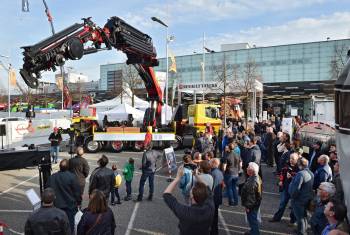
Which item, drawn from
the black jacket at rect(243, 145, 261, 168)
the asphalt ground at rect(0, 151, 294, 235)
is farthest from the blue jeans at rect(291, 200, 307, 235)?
the black jacket at rect(243, 145, 261, 168)

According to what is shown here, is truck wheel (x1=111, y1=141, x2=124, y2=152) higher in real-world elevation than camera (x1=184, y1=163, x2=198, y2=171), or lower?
lower

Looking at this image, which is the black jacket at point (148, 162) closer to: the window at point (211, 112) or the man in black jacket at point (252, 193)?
the man in black jacket at point (252, 193)

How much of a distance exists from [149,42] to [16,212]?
36.3 ft

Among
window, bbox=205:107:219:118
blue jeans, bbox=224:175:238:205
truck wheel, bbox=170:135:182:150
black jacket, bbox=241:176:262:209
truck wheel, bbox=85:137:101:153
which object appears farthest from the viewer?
window, bbox=205:107:219:118

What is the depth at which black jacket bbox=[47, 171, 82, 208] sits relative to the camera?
21.7 feet

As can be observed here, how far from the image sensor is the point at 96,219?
176 inches

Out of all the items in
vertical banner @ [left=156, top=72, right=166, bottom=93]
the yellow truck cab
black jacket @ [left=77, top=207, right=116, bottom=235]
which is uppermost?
vertical banner @ [left=156, top=72, right=166, bottom=93]

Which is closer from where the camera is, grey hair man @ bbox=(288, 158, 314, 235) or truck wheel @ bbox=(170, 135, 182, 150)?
grey hair man @ bbox=(288, 158, 314, 235)

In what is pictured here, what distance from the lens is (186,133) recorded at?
21.1 m

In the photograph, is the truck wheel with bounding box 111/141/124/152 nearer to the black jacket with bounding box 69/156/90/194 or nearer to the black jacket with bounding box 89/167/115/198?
the black jacket with bounding box 69/156/90/194

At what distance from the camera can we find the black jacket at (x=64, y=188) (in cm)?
661

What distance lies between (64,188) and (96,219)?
2.36 meters

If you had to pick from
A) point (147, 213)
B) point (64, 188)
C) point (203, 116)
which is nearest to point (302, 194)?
point (147, 213)

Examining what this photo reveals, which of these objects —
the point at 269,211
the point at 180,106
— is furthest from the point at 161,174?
the point at 180,106
